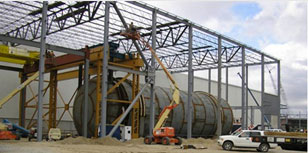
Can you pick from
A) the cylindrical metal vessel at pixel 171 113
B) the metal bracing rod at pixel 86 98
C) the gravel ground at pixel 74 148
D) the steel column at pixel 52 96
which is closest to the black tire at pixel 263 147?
the gravel ground at pixel 74 148

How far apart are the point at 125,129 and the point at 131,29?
23.5 ft

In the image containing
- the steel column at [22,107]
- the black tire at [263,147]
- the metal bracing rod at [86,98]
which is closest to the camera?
the black tire at [263,147]

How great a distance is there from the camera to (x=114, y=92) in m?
28.4

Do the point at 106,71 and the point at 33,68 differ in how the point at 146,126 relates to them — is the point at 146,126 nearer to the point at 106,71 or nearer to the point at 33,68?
the point at 106,71

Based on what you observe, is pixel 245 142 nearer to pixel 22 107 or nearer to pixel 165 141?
pixel 165 141

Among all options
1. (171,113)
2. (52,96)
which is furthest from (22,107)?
(171,113)

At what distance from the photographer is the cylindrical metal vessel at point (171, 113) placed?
28172mm

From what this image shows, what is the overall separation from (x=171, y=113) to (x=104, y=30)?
31.7 feet

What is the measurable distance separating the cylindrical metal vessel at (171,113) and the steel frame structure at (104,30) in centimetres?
142

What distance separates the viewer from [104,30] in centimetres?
2569

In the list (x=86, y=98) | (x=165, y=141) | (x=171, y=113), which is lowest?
(x=165, y=141)

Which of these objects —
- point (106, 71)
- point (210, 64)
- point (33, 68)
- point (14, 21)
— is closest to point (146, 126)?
point (106, 71)

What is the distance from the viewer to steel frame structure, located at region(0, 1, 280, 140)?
26281 mm

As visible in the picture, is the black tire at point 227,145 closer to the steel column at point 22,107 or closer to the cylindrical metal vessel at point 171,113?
the cylindrical metal vessel at point 171,113
